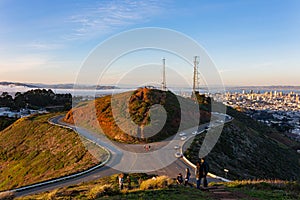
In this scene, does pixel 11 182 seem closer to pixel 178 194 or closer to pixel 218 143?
pixel 178 194

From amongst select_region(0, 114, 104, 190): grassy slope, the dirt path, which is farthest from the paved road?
the dirt path

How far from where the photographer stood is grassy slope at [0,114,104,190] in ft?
72.9

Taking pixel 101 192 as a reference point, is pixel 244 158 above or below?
below

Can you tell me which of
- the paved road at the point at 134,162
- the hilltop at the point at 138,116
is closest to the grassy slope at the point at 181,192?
the paved road at the point at 134,162

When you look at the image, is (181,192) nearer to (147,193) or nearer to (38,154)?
(147,193)

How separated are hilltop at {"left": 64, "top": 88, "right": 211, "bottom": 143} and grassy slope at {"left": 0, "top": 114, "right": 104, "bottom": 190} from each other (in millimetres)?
4412

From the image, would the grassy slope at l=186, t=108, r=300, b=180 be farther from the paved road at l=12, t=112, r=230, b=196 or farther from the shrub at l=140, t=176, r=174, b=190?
the shrub at l=140, t=176, r=174, b=190

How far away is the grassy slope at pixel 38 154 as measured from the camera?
22.2m

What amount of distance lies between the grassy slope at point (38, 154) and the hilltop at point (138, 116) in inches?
174

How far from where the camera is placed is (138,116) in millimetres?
33156

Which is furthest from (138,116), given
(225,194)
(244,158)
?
(225,194)

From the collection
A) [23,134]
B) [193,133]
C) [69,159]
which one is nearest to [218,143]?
[193,133]

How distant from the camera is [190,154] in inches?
906

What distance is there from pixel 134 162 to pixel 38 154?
13.6 metres
